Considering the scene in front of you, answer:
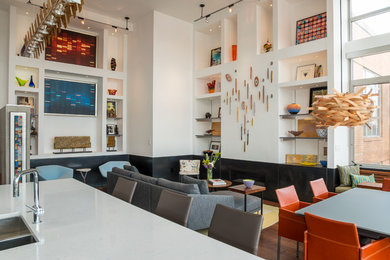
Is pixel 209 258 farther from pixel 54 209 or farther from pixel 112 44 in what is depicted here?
pixel 112 44

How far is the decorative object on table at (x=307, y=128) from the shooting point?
18.8 feet

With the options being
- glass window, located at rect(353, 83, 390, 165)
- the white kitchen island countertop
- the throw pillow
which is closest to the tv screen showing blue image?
the white kitchen island countertop

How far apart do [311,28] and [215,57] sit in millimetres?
2753

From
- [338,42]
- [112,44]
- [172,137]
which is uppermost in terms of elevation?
[112,44]

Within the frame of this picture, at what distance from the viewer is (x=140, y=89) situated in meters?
7.44

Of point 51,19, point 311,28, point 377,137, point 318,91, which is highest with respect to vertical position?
point 311,28

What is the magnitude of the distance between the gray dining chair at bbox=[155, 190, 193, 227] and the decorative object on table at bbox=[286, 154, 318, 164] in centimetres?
421

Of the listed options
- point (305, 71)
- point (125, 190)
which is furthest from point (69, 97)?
point (305, 71)

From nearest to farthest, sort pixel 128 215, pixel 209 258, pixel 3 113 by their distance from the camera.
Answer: pixel 209 258
pixel 128 215
pixel 3 113

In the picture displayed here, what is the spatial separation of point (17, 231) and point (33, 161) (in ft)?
16.5

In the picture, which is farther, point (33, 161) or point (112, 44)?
point (112, 44)

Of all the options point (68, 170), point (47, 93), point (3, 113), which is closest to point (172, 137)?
point (68, 170)

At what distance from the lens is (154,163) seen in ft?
22.9

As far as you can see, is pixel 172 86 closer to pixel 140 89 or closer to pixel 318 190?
pixel 140 89
